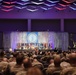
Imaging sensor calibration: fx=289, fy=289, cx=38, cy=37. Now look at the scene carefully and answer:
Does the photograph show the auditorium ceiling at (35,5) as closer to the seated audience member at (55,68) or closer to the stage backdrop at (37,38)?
the stage backdrop at (37,38)

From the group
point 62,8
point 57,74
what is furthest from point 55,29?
point 57,74

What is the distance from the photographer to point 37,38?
2464 centimetres

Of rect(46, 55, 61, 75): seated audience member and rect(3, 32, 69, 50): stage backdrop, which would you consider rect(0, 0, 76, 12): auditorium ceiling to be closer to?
rect(3, 32, 69, 50): stage backdrop

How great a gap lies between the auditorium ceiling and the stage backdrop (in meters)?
2.23

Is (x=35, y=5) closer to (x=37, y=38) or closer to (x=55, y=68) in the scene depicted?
(x=37, y=38)

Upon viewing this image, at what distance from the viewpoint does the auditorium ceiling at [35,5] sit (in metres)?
24.2

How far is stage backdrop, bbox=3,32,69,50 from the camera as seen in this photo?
24578 mm

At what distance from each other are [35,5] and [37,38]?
319cm

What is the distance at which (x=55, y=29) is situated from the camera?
27406 millimetres

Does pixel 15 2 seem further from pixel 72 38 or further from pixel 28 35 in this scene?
pixel 72 38

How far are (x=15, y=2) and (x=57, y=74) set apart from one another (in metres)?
20.4

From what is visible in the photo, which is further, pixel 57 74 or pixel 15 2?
pixel 15 2

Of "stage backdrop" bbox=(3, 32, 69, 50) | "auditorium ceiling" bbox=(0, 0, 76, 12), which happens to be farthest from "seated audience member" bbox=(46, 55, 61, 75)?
"stage backdrop" bbox=(3, 32, 69, 50)

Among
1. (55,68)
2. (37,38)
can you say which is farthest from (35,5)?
(55,68)
